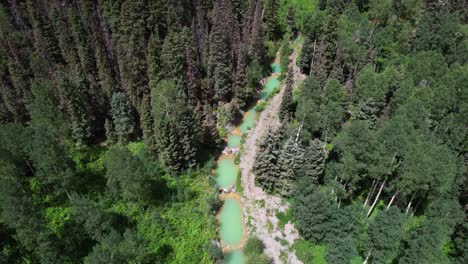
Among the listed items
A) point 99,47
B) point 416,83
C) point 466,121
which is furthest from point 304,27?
point 99,47

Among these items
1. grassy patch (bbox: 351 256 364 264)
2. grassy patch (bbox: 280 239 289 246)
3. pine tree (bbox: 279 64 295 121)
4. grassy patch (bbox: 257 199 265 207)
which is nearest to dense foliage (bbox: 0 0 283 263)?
grassy patch (bbox: 257 199 265 207)

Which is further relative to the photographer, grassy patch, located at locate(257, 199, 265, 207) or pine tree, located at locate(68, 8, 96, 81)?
pine tree, located at locate(68, 8, 96, 81)

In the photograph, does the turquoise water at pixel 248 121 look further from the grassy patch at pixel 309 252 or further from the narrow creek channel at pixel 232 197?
the grassy patch at pixel 309 252

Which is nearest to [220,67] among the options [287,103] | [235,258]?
[287,103]

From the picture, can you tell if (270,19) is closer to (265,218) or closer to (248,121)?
(248,121)

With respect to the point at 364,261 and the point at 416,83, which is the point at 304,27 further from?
the point at 364,261

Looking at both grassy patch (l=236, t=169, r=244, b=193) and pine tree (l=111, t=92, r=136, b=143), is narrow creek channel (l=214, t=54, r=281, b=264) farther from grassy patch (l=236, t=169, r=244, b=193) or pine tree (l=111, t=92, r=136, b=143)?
pine tree (l=111, t=92, r=136, b=143)

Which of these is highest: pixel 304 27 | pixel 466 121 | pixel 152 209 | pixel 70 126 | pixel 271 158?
pixel 304 27
